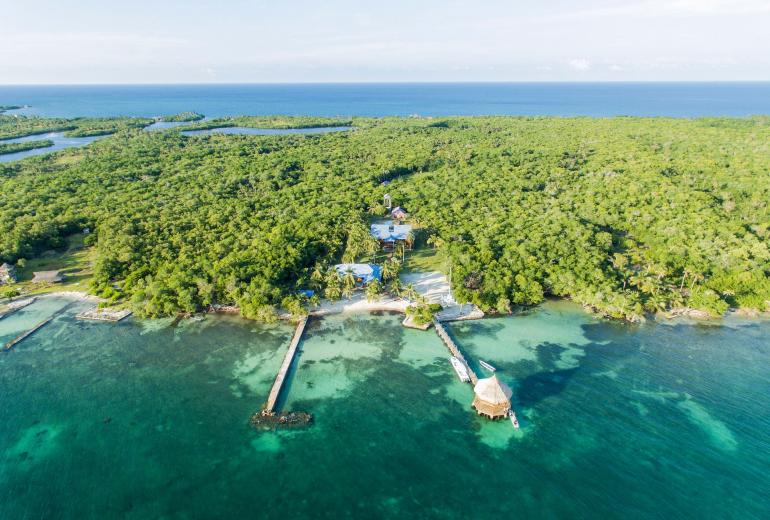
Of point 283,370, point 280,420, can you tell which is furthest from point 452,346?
point 280,420

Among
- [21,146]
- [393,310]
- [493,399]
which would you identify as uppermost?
[21,146]

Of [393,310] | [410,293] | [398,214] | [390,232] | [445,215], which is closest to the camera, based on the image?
[393,310]

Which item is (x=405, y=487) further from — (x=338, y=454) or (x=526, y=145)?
(x=526, y=145)

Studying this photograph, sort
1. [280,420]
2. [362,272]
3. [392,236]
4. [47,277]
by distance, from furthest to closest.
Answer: [392,236] < [47,277] < [362,272] < [280,420]

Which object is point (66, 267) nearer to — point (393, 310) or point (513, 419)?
point (393, 310)

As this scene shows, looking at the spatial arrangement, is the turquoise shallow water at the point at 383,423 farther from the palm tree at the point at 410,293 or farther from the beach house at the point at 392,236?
the beach house at the point at 392,236

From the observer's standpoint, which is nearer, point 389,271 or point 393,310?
point 393,310

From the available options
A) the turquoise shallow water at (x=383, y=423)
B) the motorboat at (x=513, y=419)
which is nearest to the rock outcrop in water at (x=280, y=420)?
the turquoise shallow water at (x=383, y=423)
